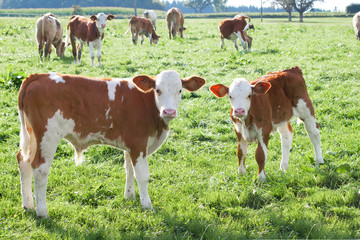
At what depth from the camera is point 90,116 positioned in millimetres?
4488

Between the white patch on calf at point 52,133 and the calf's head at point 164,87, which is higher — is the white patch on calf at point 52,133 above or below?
below

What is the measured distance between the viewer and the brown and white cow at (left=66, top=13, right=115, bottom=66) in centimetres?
1417

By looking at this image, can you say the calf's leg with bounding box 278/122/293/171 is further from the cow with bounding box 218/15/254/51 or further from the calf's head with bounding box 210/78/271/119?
the cow with bounding box 218/15/254/51

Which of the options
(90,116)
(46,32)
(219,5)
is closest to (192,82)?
(90,116)

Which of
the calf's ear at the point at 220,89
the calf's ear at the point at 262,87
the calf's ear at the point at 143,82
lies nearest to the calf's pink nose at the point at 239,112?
the calf's ear at the point at 262,87

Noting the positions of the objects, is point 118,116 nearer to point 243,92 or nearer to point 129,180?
point 129,180

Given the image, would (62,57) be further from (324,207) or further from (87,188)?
(324,207)

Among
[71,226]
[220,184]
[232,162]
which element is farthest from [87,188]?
[232,162]

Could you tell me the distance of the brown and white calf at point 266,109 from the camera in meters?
5.22

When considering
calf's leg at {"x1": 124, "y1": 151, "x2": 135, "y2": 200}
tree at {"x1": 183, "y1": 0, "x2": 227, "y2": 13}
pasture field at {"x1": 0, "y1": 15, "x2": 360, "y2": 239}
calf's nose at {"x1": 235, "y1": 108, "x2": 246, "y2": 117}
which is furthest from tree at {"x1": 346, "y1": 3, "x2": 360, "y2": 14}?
calf's leg at {"x1": 124, "y1": 151, "x2": 135, "y2": 200}

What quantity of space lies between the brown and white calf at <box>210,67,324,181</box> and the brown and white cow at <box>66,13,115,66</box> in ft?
30.5

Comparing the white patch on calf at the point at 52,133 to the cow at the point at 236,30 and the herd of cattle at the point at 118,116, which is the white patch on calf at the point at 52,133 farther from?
the cow at the point at 236,30

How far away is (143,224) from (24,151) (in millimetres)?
1571

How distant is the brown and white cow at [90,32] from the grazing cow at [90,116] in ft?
31.6
